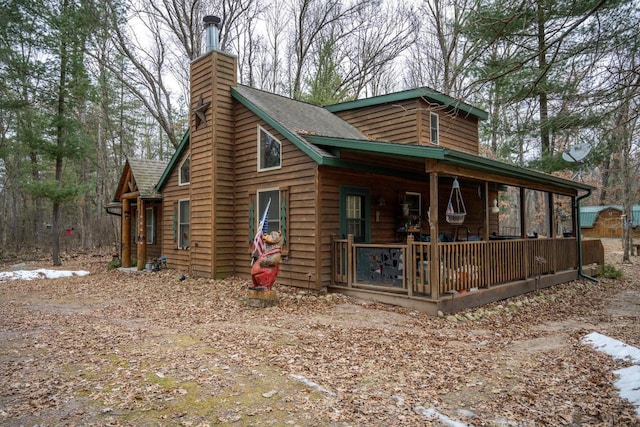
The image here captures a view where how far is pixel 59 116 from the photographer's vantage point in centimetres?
1609

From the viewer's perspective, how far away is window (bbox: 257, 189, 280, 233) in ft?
34.3

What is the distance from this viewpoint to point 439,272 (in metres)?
7.85

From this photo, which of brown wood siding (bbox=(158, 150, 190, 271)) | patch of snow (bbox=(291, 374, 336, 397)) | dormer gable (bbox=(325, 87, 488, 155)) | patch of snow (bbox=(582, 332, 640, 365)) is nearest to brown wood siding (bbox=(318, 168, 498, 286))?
dormer gable (bbox=(325, 87, 488, 155))

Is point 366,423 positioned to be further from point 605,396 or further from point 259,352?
point 605,396

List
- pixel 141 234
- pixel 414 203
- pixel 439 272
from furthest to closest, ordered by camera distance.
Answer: pixel 141 234, pixel 414 203, pixel 439 272

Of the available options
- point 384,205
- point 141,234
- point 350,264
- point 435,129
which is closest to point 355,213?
point 384,205

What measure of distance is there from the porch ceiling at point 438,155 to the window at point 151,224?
28.9ft

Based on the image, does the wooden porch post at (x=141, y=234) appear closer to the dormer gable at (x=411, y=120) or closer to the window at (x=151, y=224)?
the window at (x=151, y=224)

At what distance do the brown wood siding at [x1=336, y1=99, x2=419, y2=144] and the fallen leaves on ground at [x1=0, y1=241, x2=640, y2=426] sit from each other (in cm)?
587

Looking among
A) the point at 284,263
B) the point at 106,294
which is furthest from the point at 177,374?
the point at 106,294

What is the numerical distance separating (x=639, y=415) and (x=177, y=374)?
14.7 feet

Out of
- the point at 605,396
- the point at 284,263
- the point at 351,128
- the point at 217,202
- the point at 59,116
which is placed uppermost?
the point at 59,116

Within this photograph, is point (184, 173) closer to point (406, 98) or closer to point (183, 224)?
A: point (183, 224)

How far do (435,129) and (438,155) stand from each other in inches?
236
